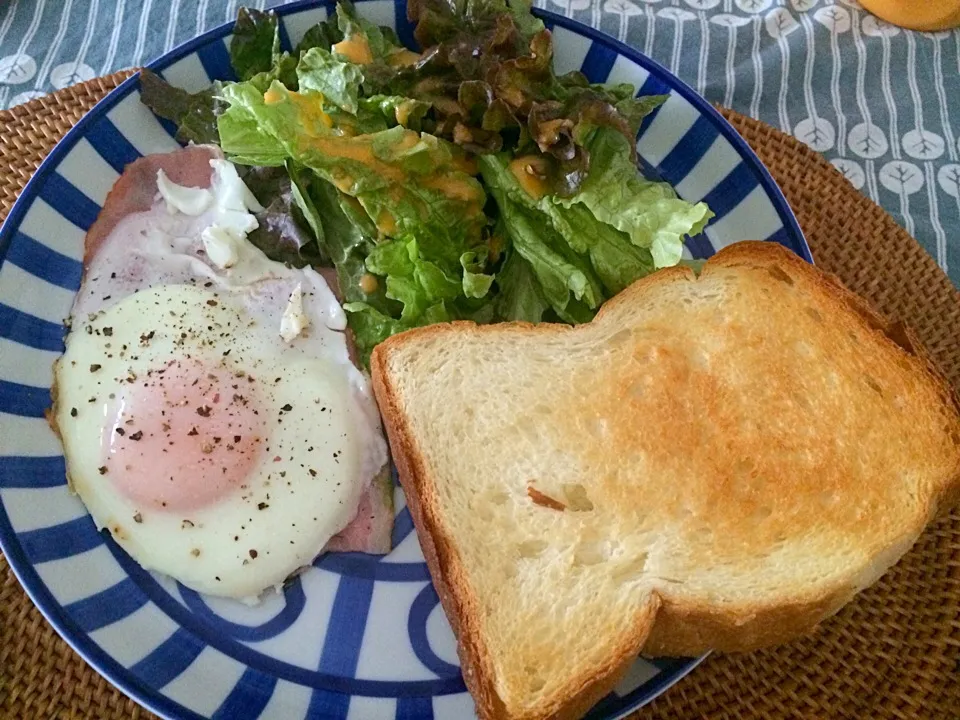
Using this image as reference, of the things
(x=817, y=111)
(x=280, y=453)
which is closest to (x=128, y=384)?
(x=280, y=453)

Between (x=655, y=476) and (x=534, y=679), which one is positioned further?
(x=655, y=476)

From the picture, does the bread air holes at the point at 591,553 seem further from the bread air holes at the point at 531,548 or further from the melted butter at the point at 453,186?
the melted butter at the point at 453,186

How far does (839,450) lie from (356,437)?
1.31m

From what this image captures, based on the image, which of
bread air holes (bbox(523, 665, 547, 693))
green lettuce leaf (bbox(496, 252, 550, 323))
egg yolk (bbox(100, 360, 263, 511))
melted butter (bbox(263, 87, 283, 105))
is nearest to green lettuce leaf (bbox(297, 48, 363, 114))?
melted butter (bbox(263, 87, 283, 105))

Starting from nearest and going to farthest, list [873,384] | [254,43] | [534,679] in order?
[534,679], [873,384], [254,43]

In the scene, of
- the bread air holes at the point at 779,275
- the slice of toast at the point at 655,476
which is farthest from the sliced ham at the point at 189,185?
the bread air holes at the point at 779,275

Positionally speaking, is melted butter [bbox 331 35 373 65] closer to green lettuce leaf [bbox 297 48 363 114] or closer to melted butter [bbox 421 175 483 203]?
green lettuce leaf [bbox 297 48 363 114]

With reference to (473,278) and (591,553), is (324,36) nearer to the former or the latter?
(473,278)

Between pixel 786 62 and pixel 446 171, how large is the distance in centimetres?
183

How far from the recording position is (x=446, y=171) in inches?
87.7

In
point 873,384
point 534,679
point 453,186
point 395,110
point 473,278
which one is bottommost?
point 534,679

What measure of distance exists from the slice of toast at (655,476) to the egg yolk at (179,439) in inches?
16.6

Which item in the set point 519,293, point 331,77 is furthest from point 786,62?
point 331,77

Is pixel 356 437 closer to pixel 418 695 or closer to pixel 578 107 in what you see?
pixel 418 695
